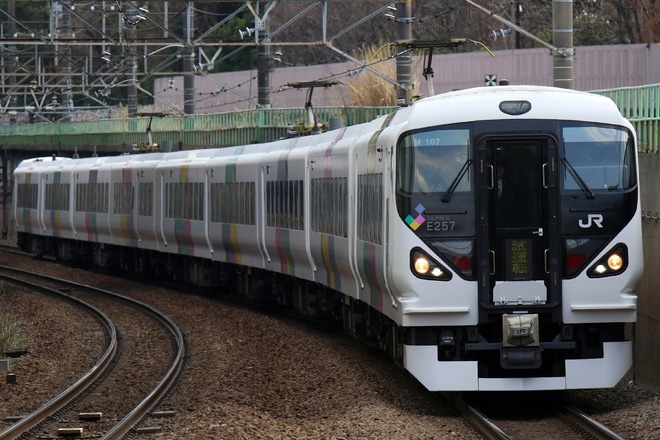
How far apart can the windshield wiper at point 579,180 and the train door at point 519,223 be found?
12cm

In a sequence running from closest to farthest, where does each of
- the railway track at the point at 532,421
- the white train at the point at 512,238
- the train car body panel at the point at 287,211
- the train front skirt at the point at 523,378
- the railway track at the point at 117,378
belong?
the railway track at the point at 532,421, the train front skirt at the point at 523,378, the white train at the point at 512,238, the railway track at the point at 117,378, the train car body panel at the point at 287,211

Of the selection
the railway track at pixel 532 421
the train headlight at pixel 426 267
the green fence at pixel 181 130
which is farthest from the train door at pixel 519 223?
the green fence at pixel 181 130

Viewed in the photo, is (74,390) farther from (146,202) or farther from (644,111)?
(146,202)

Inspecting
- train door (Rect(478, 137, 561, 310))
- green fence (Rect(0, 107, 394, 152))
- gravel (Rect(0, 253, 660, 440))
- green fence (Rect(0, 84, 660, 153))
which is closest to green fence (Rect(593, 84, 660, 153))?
green fence (Rect(0, 84, 660, 153))

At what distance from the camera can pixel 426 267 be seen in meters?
11.9

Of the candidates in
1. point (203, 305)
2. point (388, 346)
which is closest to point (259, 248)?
point (203, 305)

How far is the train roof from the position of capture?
11961 millimetres

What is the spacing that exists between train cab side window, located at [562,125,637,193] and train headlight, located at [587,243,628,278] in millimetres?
498

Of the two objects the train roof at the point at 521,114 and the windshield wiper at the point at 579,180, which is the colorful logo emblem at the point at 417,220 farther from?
the windshield wiper at the point at 579,180

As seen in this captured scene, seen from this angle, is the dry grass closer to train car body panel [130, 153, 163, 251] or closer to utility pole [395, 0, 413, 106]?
train car body panel [130, 153, 163, 251]

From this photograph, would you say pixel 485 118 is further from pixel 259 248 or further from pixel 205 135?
pixel 205 135

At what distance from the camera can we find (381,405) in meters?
12.3

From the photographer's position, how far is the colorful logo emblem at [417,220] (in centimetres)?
1191

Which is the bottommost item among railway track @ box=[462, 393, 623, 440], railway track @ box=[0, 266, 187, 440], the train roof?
railway track @ box=[0, 266, 187, 440]
